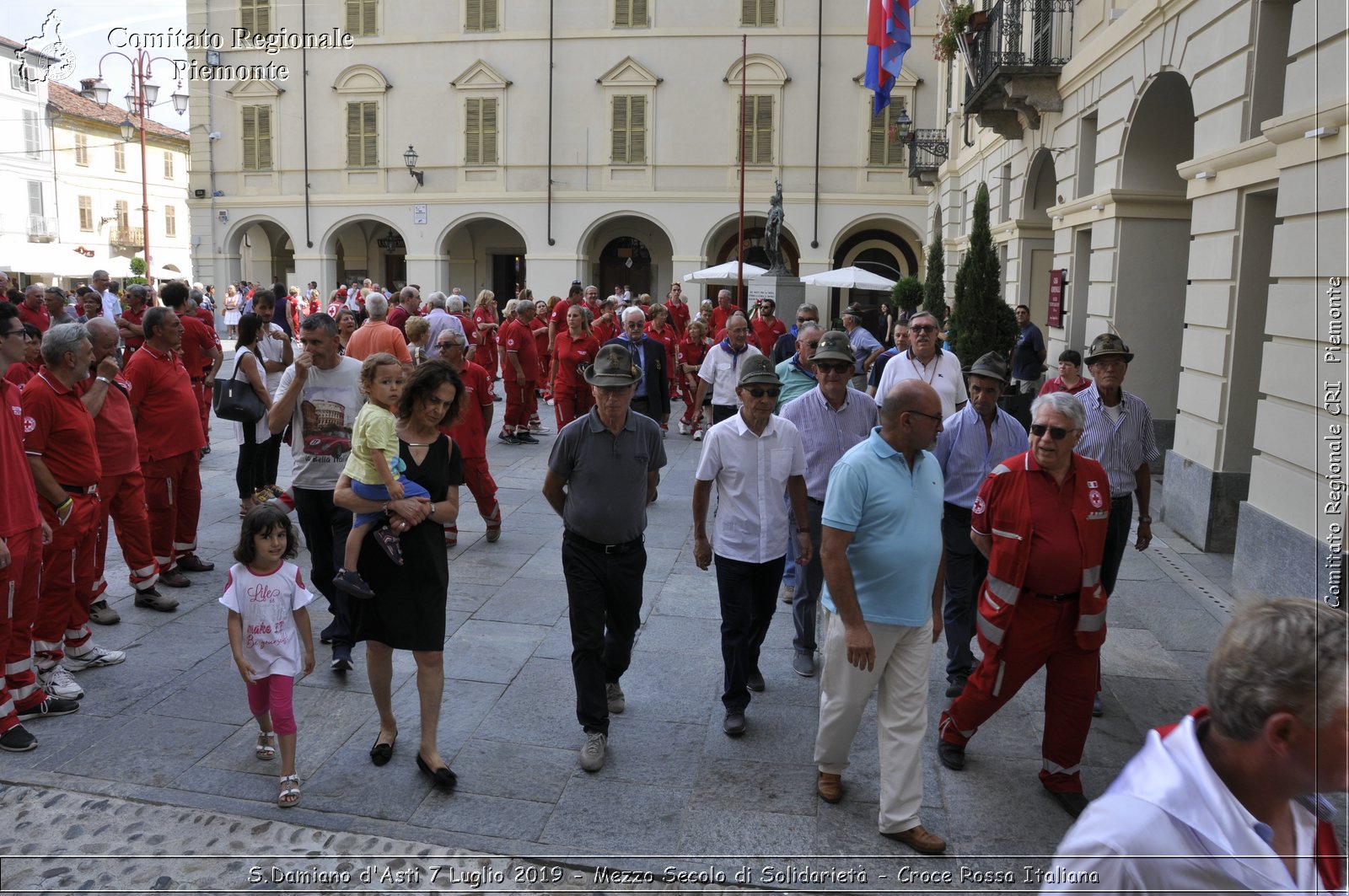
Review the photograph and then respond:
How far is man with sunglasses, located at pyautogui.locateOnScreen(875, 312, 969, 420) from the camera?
288 inches

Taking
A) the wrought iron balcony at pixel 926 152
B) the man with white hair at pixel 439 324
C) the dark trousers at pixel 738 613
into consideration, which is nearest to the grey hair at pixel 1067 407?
the dark trousers at pixel 738 613

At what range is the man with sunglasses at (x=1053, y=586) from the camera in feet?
14.3

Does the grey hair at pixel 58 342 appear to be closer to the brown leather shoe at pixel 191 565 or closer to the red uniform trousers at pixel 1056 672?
the brown leather shoe at pixel 191 565

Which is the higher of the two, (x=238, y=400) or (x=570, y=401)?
(x=238, y=400)

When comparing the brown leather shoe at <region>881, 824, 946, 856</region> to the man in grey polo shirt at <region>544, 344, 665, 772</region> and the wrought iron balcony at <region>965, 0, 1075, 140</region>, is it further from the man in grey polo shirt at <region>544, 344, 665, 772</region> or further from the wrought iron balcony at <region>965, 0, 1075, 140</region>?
the wrought iron balcony at <region>965, 0, 1075, 140</region>

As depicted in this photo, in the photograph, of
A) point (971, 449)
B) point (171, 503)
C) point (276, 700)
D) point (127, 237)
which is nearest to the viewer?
point (276, 700)

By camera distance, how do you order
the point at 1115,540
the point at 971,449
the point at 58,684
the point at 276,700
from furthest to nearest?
the point at 971,449
the point at 1115,540
the point at 58,684
the point at 276,700

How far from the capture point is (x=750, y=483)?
16.8 ft

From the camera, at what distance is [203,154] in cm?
3350

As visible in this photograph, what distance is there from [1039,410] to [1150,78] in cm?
834

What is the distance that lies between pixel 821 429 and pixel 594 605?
6.76 ft

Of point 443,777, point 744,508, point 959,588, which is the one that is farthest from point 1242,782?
point 959,588

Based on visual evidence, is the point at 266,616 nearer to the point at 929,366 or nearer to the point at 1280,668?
the point at 1280,668

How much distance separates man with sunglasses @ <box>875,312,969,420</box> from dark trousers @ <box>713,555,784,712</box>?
2.57 meters
